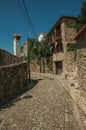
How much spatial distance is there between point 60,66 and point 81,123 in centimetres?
1812

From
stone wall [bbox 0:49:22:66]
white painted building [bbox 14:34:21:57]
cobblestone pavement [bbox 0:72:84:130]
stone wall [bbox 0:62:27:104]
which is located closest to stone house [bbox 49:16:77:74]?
white painted building [bbox 14:34:21:57]

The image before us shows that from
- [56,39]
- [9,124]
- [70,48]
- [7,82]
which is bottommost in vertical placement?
[9,124]

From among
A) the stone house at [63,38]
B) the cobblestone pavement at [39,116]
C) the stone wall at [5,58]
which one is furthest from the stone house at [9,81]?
the stone house at [63,38]

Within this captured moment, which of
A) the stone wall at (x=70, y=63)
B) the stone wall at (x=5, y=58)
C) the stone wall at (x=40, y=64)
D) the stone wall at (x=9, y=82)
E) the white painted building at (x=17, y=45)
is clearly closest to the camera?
the stone wall at (x=9, y=82)

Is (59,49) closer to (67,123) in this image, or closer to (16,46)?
(16,46)

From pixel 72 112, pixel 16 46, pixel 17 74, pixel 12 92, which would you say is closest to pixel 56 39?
pixel 16 46

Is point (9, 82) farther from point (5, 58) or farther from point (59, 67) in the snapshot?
point (59, 67)

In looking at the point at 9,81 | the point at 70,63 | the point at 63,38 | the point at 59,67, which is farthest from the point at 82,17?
the point at 9,81

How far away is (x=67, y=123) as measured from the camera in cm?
517

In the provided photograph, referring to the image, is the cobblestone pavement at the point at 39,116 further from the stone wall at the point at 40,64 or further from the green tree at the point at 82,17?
the stone wall at the point at 40,64

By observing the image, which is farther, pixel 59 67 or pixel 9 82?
pixel 59 67

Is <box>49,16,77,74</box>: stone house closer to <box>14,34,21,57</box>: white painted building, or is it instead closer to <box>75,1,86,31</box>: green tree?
<box>75,1,86,31</box>: green tree

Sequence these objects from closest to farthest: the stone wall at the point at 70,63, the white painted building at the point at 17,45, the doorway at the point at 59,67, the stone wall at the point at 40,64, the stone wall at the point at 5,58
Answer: the stone wall at the point at 5,58
the stone wall at the point at 70,63
the white painted building at the point at 17,45
the doorway at the point at 59,67
the stone wall at the point at 40,64

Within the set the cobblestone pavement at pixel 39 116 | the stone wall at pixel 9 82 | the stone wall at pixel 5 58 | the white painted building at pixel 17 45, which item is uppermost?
the white painted building at pixel 17 45
